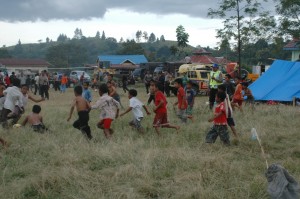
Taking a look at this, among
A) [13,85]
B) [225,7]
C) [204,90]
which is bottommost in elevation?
[204,90]

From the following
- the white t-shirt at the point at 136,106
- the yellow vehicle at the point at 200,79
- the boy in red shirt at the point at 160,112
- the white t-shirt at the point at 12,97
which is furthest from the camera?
the yellow vehicle at the point at 200,79

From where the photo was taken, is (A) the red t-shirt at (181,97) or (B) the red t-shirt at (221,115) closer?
(B) the red t-shirt at (221,115)

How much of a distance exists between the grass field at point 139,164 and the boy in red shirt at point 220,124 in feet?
0.58

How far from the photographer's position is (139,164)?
7184 mm

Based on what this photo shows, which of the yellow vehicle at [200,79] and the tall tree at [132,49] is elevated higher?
the tall tree at [132,49]

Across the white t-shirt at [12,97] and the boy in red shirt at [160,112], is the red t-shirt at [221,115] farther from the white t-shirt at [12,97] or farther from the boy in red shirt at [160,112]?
the white t-shirt at [12,97]

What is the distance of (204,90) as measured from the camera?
2558cm

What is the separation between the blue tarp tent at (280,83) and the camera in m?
18.6

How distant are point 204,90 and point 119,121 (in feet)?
44.4

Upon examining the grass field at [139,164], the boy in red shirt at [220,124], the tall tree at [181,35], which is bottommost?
the grass field at [139,164]

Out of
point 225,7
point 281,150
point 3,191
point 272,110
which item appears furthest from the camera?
point 225,7

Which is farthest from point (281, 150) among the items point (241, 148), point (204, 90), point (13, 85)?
point (204, 90)

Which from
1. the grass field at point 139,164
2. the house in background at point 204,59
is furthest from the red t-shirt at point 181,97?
the house in background at point 204,59

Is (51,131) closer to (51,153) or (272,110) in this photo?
(51,153)
